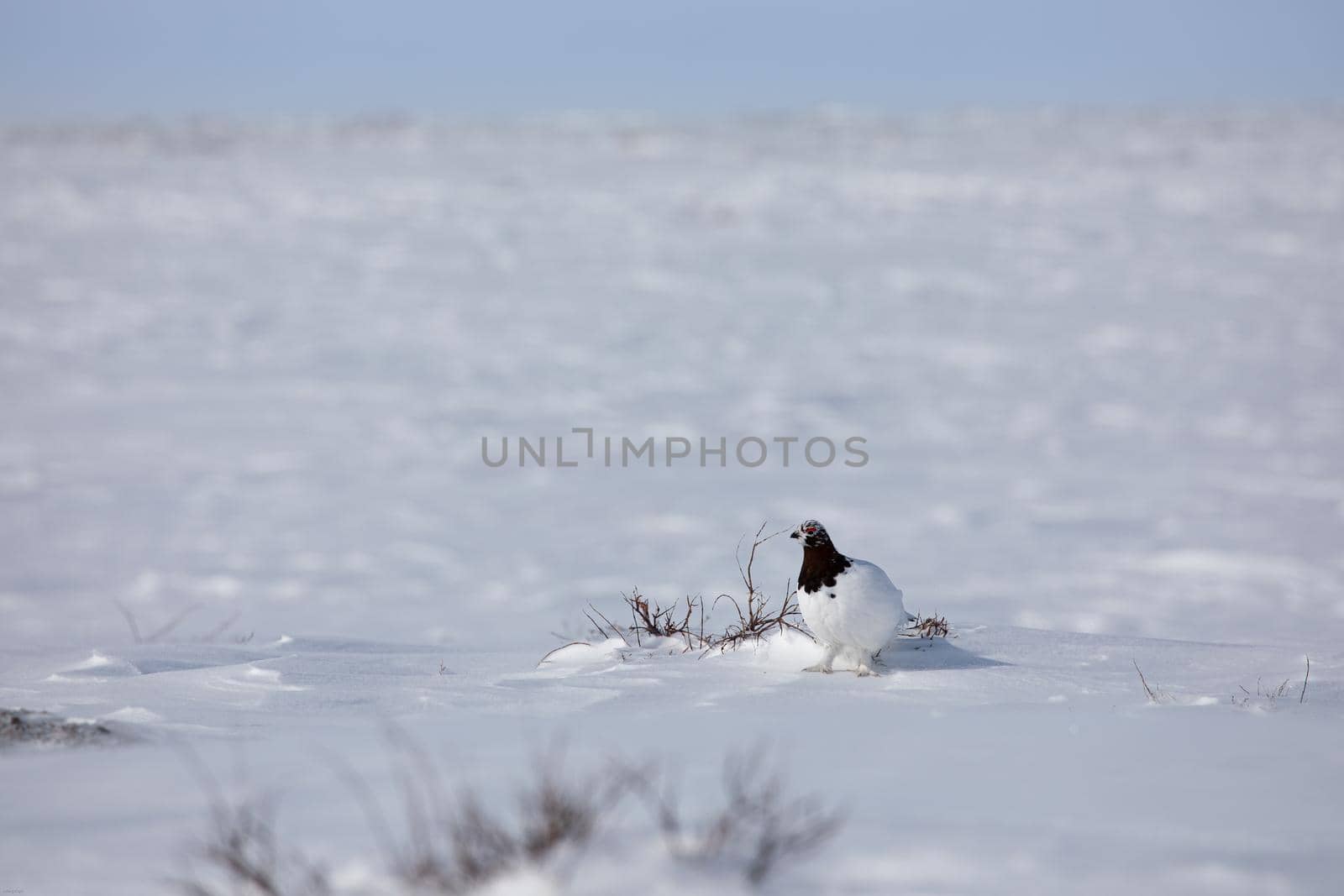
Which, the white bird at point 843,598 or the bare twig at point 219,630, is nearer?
the white bird at point 843,598

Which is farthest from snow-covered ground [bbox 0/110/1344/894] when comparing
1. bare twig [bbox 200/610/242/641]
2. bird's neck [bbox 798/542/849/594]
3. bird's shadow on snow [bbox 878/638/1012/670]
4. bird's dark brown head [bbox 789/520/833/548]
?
bird's dark brown head [bbox 789/520/833/548]

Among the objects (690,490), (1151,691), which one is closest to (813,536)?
(1151,691)

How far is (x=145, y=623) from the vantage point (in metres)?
8.95

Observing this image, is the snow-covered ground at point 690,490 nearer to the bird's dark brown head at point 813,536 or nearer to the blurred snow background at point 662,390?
the blurred snow background at point 662,390

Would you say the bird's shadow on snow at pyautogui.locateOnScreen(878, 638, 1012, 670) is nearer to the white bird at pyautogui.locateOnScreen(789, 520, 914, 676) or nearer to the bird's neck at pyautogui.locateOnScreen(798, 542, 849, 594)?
the white bird at pyautogui.locateOnScreen(789, 520, 914, 676)

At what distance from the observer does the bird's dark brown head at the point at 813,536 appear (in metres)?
3.81

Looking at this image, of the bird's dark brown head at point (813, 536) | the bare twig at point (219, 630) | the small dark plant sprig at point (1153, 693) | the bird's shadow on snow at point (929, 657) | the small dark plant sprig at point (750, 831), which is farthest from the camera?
the bare twig at point (219, 630)

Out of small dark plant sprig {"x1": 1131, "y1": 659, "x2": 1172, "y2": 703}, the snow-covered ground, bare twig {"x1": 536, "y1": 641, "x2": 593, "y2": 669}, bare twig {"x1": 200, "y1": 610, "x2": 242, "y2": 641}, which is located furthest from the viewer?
bare twig {"x1": 200, "y1": 610, "x2": 242, "y2": 641}

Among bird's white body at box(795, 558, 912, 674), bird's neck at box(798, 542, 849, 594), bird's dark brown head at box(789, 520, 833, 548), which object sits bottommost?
bird's white body at box(795, 558, 912, 674)

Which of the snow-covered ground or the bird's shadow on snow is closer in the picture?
the snow-covered ground

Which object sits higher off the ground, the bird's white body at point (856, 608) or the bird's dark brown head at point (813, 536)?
the bird's dark brown head at point (813, 536)

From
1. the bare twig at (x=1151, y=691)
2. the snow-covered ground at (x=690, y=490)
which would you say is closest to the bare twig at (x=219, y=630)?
the snow-covered ground at (x=690, y=490)

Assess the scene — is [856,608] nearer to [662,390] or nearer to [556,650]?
[556,650]

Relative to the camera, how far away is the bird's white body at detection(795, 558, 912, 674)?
3.74 m
